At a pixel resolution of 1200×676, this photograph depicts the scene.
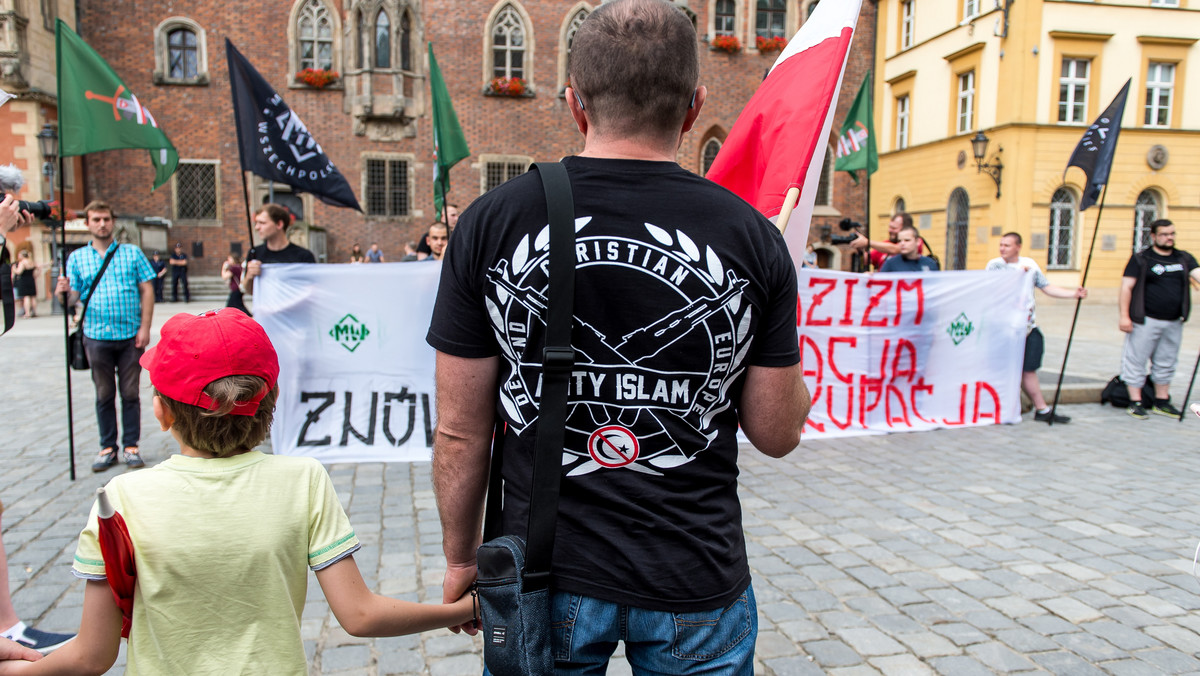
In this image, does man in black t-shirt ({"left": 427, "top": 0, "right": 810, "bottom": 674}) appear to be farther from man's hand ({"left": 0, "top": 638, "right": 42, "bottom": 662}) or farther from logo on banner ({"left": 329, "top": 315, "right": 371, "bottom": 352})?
logo on banner ({"left": 329, "top": 315, "right": 371, "bottom": 352})

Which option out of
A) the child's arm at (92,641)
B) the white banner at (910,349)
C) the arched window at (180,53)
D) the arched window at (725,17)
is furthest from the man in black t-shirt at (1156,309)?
the arched window at (180,53)

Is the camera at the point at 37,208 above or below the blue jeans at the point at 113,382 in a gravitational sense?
above

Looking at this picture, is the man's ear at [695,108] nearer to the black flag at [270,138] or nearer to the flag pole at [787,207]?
the flag pole at [787,207]

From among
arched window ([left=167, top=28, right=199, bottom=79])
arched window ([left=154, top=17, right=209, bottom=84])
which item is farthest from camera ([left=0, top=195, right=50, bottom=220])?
arched window ([left=167, top=28, right=199, bottom=79])

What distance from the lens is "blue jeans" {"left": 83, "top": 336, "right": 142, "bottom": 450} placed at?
6180 millimetres

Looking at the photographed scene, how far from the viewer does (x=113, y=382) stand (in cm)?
630

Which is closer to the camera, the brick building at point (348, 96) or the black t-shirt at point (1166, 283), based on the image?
the black t-shirt at point (1166, 283)

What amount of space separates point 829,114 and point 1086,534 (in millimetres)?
3804

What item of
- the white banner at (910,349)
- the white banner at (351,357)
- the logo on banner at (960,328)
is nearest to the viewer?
the white banner at (351,357)

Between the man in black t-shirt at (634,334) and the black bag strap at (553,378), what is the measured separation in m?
0.03

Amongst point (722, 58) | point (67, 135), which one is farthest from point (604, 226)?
point (722, 58)

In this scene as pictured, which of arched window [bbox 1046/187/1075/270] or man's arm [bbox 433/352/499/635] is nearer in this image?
man's arm [bbox 433/352/499/635]

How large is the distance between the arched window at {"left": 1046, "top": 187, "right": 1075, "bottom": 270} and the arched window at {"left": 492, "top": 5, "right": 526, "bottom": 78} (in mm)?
17583

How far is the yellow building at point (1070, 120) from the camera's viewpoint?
78.6 ft
